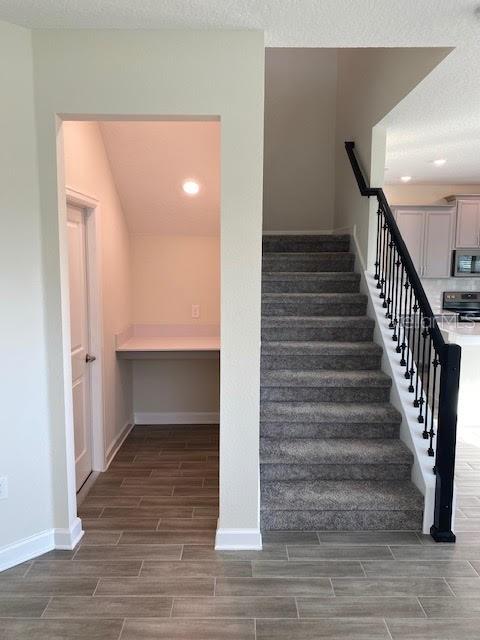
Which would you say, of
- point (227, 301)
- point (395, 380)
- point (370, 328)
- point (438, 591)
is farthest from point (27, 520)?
point (370, 328)

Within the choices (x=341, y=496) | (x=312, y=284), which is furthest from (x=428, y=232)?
(x=341, y=496)

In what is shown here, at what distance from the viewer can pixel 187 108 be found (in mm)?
2467

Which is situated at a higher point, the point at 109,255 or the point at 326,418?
the point at 109,255

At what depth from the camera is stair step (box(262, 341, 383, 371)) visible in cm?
370

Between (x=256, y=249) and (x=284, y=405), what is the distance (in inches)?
52.9

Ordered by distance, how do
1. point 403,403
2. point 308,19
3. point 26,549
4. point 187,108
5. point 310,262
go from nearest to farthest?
point 308,19
point 187,108
point 26,549
point 403,403
point 310,262

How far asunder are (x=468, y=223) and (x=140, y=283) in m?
4.60

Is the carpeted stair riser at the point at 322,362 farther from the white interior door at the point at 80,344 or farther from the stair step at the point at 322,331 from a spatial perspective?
→ the white interior door at the point at 80,344

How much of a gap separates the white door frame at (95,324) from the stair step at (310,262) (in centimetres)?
161

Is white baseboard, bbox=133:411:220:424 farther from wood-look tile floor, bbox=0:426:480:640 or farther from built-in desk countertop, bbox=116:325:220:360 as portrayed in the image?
wood-look tile floor, bbox=0:426:480:640

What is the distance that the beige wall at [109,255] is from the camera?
10.6 ft

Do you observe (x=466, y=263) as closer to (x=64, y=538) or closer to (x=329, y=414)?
(x=329, y=414)

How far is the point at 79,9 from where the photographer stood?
2213 millimetres

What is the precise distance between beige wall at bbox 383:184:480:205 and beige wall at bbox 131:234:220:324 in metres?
3.39
